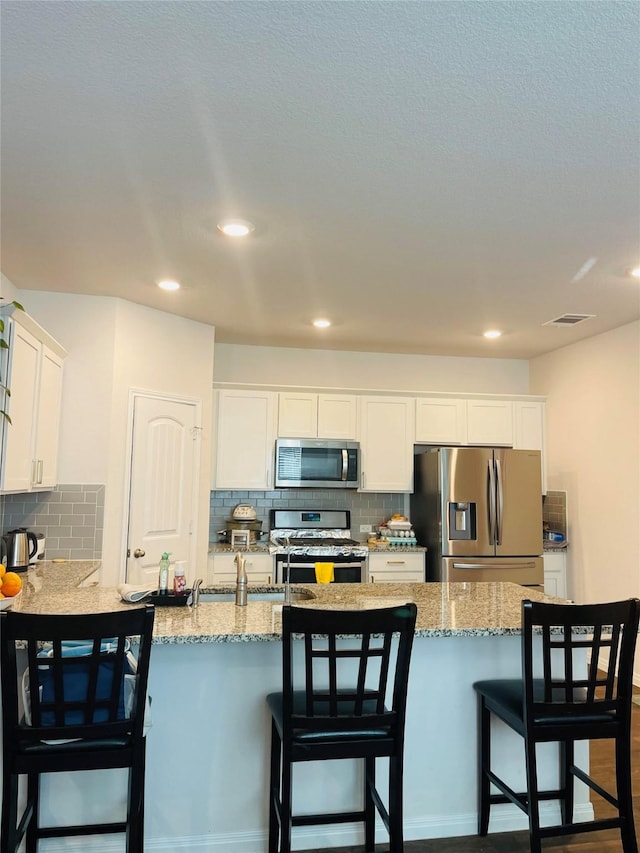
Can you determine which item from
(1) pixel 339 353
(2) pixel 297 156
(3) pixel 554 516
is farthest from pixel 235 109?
(3) pixel 554 516

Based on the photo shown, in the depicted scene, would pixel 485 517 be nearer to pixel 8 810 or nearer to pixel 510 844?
pixel 510 844

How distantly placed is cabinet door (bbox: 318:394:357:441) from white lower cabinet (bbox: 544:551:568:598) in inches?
79.4

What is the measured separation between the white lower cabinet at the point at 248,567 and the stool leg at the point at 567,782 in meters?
2.65

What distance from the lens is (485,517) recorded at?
4891 mm

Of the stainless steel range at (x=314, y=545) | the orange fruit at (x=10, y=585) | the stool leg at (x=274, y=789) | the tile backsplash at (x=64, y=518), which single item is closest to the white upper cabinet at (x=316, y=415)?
the stainless steel range at (x=314, y=545)

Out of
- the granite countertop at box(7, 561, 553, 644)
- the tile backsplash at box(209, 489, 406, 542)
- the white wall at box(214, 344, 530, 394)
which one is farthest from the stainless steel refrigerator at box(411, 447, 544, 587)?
the granite countertop at box(7, 561, 553, 644)

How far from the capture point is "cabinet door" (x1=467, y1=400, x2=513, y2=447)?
5.48m

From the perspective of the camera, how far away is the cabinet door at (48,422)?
3.46 metres

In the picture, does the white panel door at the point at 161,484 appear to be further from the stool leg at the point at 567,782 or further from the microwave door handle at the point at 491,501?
the stool leg at the point at 567,782

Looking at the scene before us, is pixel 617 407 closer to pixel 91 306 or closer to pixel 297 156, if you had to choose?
pixel 297 156

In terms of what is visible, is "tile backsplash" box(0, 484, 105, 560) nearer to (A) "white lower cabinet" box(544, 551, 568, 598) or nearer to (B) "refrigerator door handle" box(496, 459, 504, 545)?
(B) "refrigerator door handle" box(496, 459, 504, 545)

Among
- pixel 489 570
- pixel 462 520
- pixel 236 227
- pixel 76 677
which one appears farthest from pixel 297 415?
pixel 76 677

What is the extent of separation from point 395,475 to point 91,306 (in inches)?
112

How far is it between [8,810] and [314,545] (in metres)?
3.25
